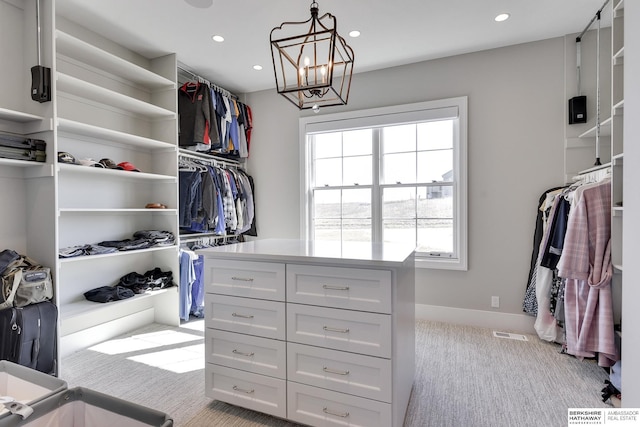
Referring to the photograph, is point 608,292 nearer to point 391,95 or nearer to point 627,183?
point 627,183

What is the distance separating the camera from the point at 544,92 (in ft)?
9.94

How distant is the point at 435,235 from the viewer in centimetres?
351

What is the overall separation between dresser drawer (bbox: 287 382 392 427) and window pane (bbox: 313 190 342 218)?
2.49 metres

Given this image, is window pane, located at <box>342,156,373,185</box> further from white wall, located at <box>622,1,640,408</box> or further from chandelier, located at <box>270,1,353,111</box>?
white wall, located at <box>622,1,640,408</box>

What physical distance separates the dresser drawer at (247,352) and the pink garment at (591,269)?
2052 mm

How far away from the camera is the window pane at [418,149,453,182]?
3.45m

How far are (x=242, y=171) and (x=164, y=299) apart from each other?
184cm

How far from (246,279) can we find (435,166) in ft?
8.38

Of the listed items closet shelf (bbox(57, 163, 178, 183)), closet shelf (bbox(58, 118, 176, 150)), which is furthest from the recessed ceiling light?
closet shelf (bbox(57, 163, 178, 183))

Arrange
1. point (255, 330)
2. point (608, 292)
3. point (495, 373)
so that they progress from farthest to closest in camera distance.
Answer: point (495, 373), point (608, 292), point (255, 330)

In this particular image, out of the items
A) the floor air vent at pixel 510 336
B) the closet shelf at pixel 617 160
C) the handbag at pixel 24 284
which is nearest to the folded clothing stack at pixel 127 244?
the handbag at pixel 24 284

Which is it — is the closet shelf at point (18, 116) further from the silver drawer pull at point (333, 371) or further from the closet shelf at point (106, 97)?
the silver drawer pull at point (333, 371)

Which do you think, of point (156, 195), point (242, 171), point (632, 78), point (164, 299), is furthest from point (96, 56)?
point (632, 78)

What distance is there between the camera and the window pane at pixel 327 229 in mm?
3975
